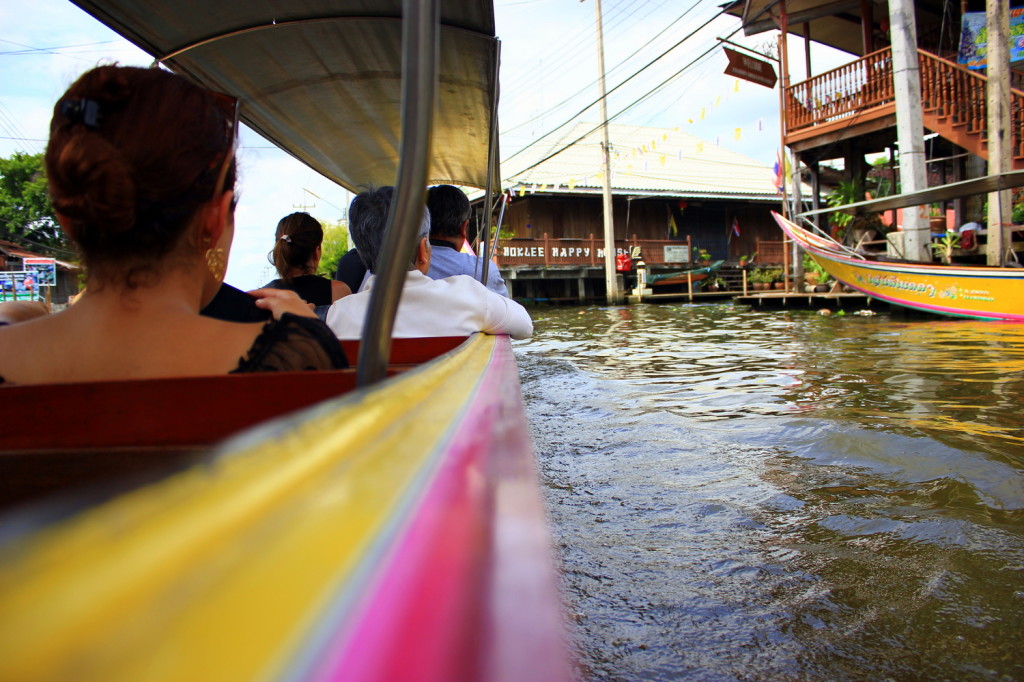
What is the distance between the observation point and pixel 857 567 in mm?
1866

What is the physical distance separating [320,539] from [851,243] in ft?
43.3

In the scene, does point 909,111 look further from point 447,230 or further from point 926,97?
point 447,230

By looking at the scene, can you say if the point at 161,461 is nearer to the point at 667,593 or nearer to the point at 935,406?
the point at 667,593

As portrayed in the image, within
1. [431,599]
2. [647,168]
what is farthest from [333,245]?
[431,599]

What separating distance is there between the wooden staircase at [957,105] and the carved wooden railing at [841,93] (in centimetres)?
91

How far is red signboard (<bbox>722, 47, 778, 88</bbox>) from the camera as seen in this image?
12.3 metres

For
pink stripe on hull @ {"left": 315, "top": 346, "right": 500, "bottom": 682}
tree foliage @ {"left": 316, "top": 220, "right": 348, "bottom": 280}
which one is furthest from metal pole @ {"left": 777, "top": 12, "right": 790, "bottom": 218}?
tree foliage @ {"left": 316, "top": 220, "right": 348, "bottom": 280}

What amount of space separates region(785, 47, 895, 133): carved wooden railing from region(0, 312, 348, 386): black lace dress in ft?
38.9

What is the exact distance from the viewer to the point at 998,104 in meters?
8.29

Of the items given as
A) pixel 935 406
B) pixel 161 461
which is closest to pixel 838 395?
pixel 935 406

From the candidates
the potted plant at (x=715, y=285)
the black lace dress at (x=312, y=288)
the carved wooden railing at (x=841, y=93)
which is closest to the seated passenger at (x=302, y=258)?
the black lace dress at (x=312, y=288)

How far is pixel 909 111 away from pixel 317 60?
8217mm

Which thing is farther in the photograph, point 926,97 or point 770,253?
point 770,253

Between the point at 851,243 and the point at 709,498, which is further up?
the point at 851,243
